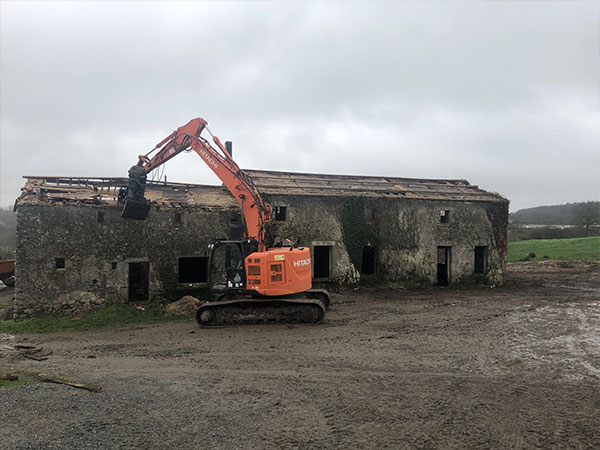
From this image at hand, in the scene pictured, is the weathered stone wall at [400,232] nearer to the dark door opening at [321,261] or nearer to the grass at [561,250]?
the dark door opening at [321,261]

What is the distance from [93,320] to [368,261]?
441 inches

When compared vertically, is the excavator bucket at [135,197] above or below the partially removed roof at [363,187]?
below

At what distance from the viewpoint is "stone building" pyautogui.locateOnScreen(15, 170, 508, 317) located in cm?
1238

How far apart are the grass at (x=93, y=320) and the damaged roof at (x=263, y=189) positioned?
369cm

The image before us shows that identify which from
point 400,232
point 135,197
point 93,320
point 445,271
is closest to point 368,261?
point 400,232

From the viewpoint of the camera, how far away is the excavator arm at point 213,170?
37.2 ft

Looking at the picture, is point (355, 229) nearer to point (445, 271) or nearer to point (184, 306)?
point (445, 271)

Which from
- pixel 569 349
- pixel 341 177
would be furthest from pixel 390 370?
pixel 341 177

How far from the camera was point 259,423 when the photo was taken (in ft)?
16.4

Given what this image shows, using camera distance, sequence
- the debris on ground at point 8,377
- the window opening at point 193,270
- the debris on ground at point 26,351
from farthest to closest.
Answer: the window opening at point 193,270
the debris on ground at point 26,351
the debris on ground at point 8,377

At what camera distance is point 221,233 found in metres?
14.4

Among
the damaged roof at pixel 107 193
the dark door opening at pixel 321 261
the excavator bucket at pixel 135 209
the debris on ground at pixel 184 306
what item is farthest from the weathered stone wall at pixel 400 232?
the excavator bucket at pixel 135 209

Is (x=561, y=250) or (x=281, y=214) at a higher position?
(x=281, y=214)

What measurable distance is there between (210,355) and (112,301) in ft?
22.1
